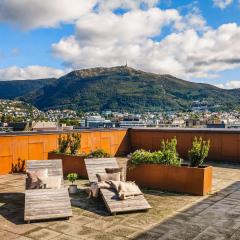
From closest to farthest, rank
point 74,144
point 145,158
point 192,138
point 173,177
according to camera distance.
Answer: point 173,177
point 145,158
point 74,144
point 192,138

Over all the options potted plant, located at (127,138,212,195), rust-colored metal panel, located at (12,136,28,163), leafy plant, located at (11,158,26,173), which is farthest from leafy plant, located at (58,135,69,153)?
potted plant, located at (127,138,212,195)

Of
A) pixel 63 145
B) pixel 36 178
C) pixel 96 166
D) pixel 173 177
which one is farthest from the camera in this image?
pixel 63 145

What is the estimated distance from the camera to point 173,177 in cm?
1130

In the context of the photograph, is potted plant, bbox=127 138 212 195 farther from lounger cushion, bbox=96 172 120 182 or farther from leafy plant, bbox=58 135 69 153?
leafy plant, bbox=58 135 69 153

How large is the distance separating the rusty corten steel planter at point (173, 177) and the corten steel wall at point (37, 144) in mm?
4861

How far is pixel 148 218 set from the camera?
8.52 metres

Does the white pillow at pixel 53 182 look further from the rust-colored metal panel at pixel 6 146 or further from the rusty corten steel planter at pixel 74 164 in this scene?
the rust-colored metal panel at pixel 6 146

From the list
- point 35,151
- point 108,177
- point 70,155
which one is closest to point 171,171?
point 108,177

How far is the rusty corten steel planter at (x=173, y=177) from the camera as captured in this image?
10.8 metres

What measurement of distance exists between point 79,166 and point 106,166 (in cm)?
247

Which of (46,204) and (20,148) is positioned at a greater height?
(20,148)

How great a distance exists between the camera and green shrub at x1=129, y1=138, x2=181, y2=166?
1170cm

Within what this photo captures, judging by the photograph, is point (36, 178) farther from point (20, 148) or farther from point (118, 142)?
point (118, 142)

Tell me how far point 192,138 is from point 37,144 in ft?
24.7
